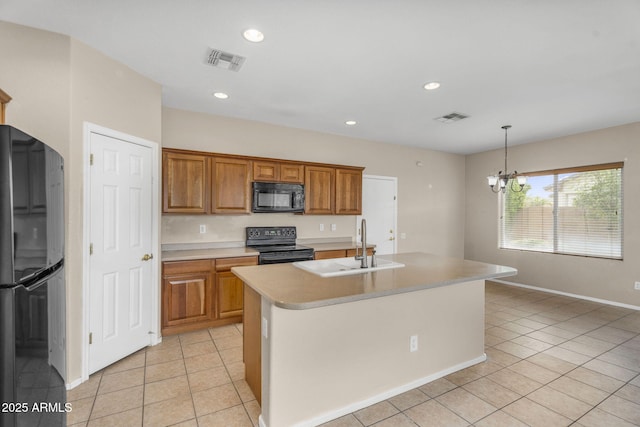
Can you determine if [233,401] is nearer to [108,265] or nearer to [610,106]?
[108,265]

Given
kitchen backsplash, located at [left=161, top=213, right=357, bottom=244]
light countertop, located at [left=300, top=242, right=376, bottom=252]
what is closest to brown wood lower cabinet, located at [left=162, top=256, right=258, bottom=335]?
kitchen backsplash, located at [left=161, top=213, right=357, bottom=244]

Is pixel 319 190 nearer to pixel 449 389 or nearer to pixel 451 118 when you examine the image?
pixel 451 118

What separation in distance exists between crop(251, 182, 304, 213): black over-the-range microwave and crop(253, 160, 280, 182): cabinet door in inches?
2.9

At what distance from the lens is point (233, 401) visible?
224cm

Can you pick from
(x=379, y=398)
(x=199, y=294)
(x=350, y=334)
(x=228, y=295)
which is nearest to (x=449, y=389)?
(x=379, y=398)

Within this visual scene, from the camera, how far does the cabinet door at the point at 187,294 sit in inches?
129

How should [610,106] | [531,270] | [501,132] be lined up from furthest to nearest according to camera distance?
1. [531,270]
2. [501,132]
3. [610,106]

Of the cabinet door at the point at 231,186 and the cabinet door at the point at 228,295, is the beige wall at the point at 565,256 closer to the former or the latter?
the cabinet door at the point at 231,186

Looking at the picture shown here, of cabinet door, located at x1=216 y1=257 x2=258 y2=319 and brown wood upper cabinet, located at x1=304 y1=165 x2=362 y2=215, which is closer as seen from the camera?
cabinet door, located at x1=216 y1=257 x2=258 y2=319

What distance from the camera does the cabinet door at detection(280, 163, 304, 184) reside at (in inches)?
168

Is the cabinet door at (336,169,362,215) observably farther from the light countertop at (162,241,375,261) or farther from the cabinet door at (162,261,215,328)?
the cabinet door at (162,261,215,328)

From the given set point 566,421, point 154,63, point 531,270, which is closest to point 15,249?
point 154,63

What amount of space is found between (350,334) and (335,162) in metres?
3.48

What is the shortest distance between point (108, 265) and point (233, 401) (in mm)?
1587
